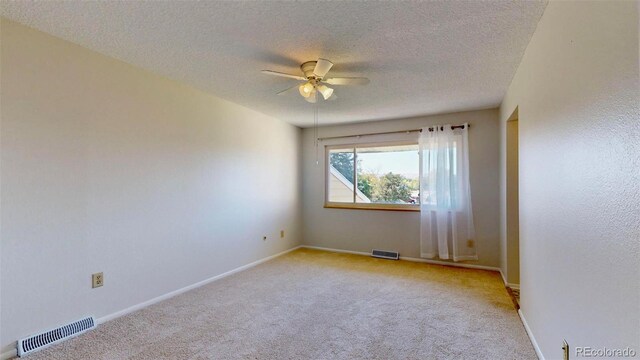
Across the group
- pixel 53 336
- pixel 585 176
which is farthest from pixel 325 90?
pixel 53 336

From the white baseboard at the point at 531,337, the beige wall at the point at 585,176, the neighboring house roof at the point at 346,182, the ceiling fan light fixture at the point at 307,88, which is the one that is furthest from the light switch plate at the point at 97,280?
the neighboring house roof at the point at 346,182

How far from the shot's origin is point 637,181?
891 millimetres

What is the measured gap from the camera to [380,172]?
4855 millimetres

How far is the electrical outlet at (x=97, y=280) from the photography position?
94.1 inches

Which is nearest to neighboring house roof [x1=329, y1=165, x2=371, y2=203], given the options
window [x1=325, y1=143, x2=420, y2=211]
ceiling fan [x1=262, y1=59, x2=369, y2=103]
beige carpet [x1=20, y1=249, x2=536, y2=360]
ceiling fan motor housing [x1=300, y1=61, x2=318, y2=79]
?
window [x1=325, y1=143, x2=420, y2=211]

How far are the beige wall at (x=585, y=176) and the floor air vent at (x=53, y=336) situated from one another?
125 inches

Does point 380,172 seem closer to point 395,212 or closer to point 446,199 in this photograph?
point 395,212

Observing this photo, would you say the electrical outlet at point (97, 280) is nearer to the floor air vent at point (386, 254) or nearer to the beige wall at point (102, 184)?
the beige wall at point (102, 184)

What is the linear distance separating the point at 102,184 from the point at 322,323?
7.17 ft

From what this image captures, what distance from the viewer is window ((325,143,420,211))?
461 cm

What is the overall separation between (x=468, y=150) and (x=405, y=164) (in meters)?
0.92

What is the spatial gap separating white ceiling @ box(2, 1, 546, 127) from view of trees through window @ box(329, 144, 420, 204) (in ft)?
5.24

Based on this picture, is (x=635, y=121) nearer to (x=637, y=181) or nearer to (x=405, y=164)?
(x=637, y=181)

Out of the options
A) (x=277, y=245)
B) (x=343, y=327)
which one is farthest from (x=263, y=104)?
(x=343, y=327)
